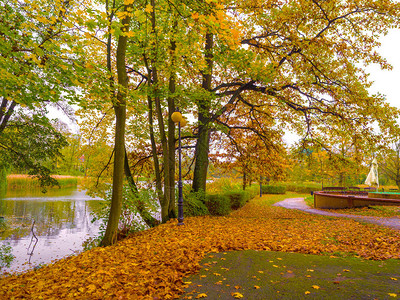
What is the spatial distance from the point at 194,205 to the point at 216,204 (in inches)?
65.7

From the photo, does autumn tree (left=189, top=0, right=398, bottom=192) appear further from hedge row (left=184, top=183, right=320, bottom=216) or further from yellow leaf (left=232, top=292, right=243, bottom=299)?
yellow leaf (left=232, top=292, right=243, bottom=299)

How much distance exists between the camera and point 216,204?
1197cm

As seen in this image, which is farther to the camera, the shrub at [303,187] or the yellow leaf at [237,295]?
the shrub at [303,187]

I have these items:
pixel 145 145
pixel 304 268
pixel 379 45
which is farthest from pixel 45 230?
pixel 379 45

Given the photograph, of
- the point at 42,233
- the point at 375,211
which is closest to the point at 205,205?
the point at 42,233

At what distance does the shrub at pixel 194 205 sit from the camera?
420 inches

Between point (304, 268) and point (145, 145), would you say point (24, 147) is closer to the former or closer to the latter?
point (145, 145)

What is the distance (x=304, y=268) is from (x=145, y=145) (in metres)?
10.3

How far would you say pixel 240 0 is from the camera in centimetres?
1027

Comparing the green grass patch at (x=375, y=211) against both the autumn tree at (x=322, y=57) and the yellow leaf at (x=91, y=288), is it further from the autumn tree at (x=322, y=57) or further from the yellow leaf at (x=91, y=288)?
the yellow leaf at (x=91, y=288)

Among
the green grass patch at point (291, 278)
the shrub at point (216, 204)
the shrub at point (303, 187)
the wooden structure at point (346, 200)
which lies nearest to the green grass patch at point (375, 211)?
the wooden structure at point (346, 200)

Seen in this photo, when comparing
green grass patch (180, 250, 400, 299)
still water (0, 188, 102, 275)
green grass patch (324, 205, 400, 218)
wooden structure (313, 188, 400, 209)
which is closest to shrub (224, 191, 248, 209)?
wooden structure (313, 188, 400, 209)

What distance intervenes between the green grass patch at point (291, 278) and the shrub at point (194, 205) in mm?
6048

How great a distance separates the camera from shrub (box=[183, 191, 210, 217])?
420 inches
